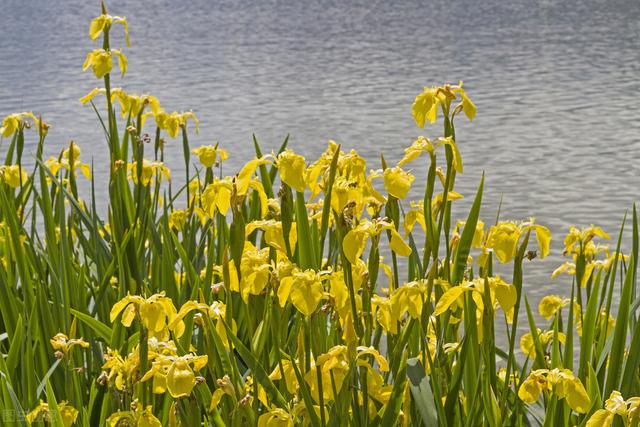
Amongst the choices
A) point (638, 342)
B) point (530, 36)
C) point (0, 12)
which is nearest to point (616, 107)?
point (530, 36)

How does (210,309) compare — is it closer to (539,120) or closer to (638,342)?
(638,342)

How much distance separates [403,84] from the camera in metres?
9.12

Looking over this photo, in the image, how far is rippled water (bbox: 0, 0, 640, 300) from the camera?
5.85 m

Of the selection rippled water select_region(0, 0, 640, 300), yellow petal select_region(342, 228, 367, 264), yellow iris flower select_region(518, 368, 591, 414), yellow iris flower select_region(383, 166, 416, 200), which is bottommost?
rippled water select_region(0, 0, 640, 300)

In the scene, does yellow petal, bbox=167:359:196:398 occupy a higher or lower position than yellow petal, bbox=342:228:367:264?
lower

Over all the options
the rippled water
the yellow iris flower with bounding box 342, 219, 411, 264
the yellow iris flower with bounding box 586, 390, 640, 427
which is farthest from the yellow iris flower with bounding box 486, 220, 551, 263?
the rippled water

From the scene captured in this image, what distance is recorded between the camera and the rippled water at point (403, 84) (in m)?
5.85

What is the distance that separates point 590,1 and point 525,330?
14.6m

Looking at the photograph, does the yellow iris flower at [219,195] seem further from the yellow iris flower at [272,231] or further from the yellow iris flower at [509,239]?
the yellow iris flower at [509,239]

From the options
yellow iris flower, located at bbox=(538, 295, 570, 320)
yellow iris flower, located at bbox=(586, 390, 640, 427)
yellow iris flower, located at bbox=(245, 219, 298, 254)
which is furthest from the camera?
yellow iris flower, located at bbox=(538, 295, 570, 320)

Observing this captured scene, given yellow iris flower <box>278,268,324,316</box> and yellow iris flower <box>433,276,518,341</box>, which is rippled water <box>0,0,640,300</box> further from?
yellow iris flower <box>278,268,324,316</box>

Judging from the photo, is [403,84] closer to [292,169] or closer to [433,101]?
[433,101]

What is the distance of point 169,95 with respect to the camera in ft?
29.0

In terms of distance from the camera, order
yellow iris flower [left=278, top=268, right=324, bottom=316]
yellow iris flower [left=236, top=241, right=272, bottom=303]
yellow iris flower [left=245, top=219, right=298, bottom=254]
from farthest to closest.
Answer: yellow iris flower [left=245, top=219, right=298, bottom=254]
yellow iris flower [left=236, top=241, right=272, bottom=303]
yellow iris flower [left=278, top=268, right=324, bottom=316]
